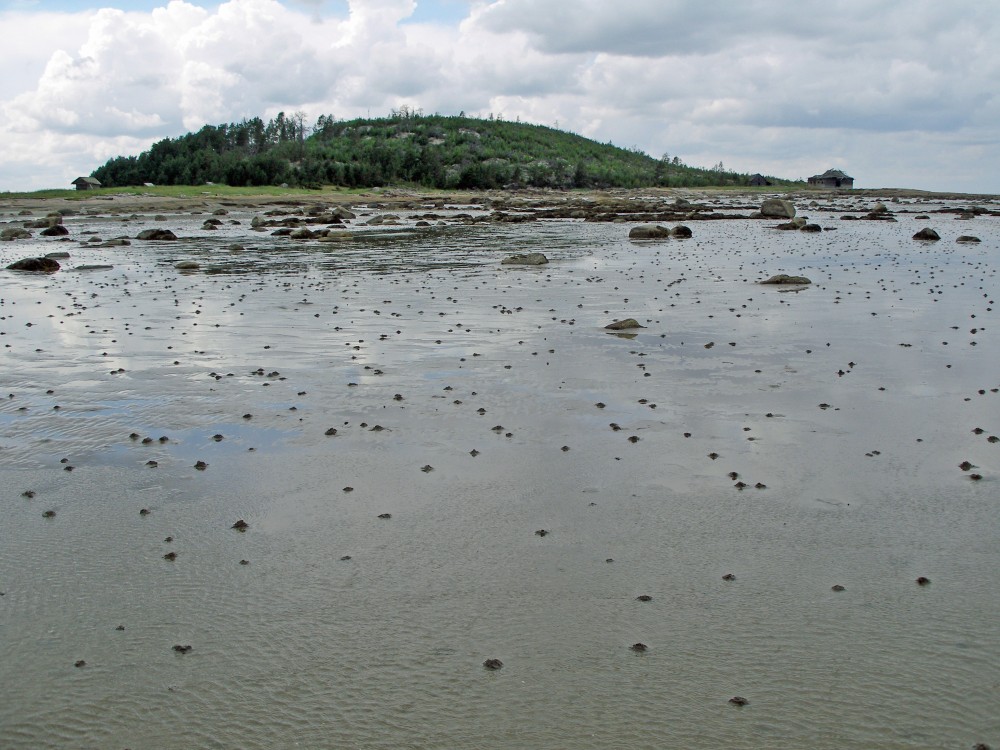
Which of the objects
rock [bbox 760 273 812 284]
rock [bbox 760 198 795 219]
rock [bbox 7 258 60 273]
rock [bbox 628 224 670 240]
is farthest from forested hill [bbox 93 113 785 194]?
rock [bbox 760 273 812 284]

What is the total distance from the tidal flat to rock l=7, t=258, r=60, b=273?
1429 centimetres

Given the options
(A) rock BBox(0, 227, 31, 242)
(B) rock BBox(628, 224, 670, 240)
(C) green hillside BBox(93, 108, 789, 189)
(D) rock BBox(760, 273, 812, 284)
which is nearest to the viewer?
(D) rock BBox(760, 273, 812, 284)

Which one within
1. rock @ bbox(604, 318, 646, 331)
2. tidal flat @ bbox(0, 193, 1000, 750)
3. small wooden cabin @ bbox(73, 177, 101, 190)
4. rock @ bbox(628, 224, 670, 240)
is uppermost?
small wooden cabin @ bbox(73, 177, 101, 190)

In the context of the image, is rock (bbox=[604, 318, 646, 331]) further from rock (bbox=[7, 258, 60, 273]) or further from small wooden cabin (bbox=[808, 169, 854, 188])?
small wooden cabin (bbox=[808, 169, 854, 188])

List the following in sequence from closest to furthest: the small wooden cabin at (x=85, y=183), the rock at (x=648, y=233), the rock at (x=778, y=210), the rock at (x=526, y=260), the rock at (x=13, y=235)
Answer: the rock at (x=526, y=260)
the rock at (x=648, y=233)
the rock at (x=13, y=235)
the rock at (x=778, y=210)
the small wooden cabin at (x=85, y=183)

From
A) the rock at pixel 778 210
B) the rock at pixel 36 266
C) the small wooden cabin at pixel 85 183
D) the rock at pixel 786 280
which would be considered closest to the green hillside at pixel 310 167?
the small wooden cabin at pixel 85 183

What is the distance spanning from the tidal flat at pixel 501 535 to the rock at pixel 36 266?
14.3 metres

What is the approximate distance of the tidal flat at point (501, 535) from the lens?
17.0ft

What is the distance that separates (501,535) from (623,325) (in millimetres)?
10530

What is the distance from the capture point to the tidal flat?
17.0 feet

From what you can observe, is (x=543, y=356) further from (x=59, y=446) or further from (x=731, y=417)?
(x=59, y=446)

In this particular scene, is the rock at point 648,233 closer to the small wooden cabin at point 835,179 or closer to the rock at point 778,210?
the rock at point 778,210

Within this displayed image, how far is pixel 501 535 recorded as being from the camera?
7695 mm

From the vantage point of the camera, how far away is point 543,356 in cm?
1492
